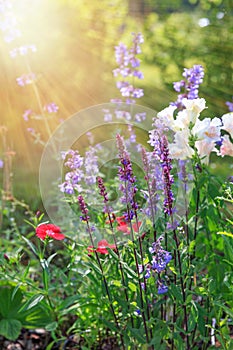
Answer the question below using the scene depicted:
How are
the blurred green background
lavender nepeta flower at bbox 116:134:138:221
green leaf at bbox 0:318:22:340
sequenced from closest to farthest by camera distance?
lavender nepeta flower at bbox 116:134:138:221
green leaf at bbox 0:318:22:340
the blurred green background

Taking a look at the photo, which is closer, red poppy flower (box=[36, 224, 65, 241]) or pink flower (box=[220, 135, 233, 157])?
pink flower (box=[220, 135, 233, 157])

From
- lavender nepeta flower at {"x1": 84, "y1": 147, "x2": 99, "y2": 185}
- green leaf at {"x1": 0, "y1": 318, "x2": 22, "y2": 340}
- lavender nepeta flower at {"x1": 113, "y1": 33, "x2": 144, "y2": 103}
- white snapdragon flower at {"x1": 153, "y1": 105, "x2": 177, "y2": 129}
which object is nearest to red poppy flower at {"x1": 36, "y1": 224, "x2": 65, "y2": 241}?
lavender nepeta flower at {"x1": 84, "y1": 147, "x2": 99, "y2": 185}

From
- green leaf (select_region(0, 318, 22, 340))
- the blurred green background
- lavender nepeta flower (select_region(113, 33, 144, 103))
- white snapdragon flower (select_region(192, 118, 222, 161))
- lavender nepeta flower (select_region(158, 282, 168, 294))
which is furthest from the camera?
the blurred green background

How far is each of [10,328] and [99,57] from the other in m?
3.71

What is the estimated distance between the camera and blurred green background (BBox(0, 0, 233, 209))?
485 centimetres

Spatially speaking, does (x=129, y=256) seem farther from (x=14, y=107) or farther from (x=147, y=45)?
(x=147, y=45)

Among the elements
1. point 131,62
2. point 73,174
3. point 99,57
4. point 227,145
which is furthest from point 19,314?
point 99,57

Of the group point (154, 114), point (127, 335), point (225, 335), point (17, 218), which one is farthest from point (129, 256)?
point (17, 218)

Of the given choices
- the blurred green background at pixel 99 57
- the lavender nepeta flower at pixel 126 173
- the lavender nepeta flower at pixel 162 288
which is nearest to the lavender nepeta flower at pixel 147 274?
the lavender nepeta flower at pixel 162 288

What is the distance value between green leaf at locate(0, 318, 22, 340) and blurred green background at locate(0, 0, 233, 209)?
2860 millimetres

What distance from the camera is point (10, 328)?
1.96 m

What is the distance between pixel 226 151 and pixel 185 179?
0.52 ft

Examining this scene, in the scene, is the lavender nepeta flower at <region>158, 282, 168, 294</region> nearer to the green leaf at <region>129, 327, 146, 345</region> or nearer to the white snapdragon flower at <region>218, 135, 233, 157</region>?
the green leaf at <region>129, 327, 146, 345</region>

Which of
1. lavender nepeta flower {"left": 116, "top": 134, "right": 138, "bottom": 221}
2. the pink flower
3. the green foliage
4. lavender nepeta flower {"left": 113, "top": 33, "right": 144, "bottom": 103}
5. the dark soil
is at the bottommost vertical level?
the dark soil
